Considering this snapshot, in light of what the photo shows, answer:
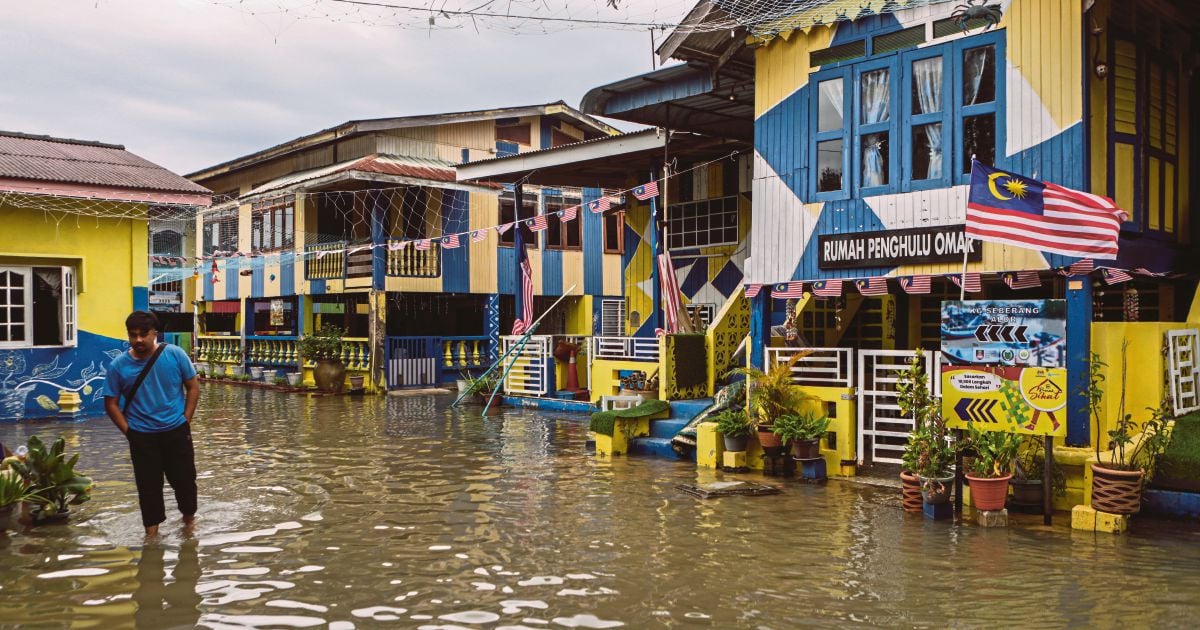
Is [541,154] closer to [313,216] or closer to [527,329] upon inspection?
[527,329]

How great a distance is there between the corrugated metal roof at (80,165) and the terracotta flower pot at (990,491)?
528 inches

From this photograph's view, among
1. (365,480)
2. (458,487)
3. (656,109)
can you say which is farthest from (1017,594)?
(656,109)

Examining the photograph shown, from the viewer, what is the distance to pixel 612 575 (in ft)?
22.1

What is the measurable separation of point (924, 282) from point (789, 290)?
182cm

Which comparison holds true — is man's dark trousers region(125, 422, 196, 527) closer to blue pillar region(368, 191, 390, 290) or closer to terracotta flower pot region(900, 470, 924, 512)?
terracotta flower pot region(900, 470, 924, 512)

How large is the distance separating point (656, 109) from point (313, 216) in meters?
13.9

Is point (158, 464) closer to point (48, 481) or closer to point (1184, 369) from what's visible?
point (48, 481)

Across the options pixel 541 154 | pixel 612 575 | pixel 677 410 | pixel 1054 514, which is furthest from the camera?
pixel 541 154

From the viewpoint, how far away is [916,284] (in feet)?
34.1

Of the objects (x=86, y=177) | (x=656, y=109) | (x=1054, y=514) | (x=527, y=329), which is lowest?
(x=1054, y=514)

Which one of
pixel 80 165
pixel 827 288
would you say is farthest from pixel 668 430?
pixel 80 165

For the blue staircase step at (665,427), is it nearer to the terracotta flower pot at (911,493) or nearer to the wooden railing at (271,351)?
the terracotta flower pot at (911,493)

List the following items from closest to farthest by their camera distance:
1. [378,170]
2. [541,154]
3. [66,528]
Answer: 1. [66,528]
2. [541,154]
3. [378,170]

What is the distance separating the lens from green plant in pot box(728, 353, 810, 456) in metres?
11.2
